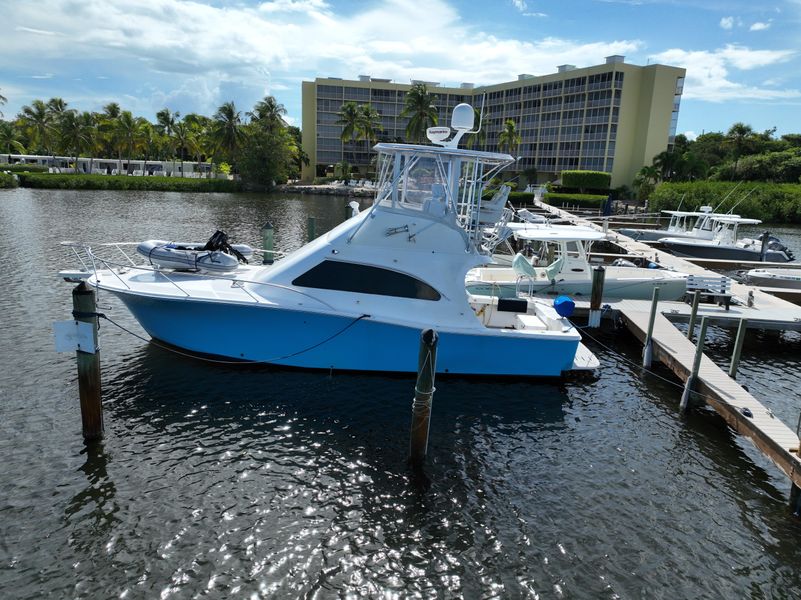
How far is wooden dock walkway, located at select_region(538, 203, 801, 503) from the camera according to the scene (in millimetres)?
→ 8961

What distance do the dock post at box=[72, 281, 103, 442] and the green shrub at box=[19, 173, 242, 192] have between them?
6644 cm

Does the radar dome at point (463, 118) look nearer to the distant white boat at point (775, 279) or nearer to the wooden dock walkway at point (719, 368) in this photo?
the wooden dock walkway at point (719, 368)

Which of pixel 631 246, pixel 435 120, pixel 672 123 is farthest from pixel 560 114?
pixel 631 246

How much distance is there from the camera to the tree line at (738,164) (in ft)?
200

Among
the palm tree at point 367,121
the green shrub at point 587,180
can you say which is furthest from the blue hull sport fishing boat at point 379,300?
the palm tree at point 367,121

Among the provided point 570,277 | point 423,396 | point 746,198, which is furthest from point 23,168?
point 746,198

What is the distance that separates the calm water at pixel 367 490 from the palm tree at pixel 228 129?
70.8 metres

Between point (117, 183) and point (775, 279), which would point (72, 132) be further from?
point (775, 279)

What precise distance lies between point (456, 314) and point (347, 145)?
88.3 metres

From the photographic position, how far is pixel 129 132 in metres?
80.9

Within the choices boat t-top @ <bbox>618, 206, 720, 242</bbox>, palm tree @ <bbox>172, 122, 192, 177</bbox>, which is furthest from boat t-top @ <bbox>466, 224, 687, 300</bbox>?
palm tree @ <bbox>172, 122, 192, 177</bbox>

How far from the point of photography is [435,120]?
230 ft

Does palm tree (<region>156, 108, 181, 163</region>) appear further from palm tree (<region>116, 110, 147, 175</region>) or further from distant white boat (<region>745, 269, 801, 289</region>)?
distant white boat (<region>745, 269, 801, 289</region>)

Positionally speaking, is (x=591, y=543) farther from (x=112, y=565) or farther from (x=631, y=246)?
(x=631, y=246)
